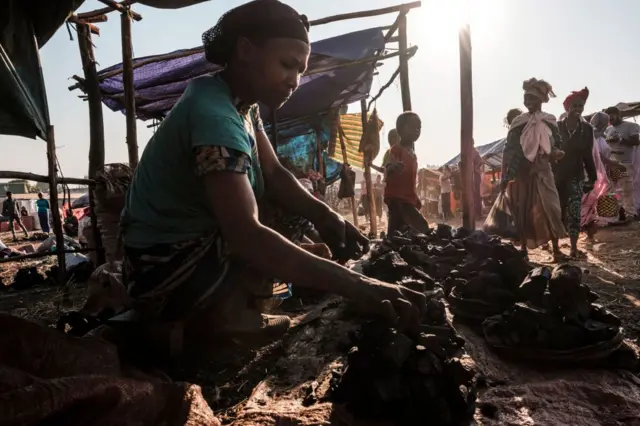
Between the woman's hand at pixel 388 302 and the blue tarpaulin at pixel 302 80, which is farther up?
the blue tarpaulin at pixel 302 80

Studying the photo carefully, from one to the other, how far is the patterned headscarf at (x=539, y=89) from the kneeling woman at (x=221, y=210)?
163 inches

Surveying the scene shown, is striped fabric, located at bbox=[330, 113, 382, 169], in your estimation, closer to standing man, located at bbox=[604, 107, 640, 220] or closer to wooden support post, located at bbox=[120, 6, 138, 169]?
standing man, located at bbox=[604, 107, 640, 220]

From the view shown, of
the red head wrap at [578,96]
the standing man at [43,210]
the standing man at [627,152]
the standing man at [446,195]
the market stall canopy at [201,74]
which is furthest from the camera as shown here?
the standing man at [43,210]

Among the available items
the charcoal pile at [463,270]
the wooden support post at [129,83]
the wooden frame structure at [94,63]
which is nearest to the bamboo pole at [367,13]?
the wooden frame structure at [94,63]

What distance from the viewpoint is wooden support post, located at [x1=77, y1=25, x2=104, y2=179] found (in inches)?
223

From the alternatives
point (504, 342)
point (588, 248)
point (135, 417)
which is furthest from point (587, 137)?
point (135, 417)

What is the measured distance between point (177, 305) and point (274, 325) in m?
0.54

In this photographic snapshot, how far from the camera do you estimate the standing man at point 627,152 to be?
9039mm

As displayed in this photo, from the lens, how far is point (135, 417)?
1138 millimetres

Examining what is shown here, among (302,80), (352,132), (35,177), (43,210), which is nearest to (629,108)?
(352,132)

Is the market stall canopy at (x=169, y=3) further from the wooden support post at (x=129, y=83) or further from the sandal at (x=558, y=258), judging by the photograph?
the sandal at (x=558, y=258)

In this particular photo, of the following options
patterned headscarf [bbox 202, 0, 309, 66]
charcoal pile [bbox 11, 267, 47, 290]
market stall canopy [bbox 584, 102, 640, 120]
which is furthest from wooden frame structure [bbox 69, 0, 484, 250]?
market stall canopy [bbox 584, 102, 640, 120]

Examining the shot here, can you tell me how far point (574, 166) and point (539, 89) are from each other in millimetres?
1291

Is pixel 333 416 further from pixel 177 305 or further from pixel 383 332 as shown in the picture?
pixel 177 305
